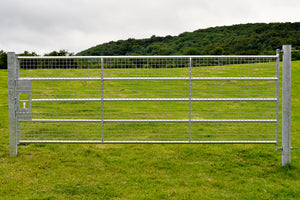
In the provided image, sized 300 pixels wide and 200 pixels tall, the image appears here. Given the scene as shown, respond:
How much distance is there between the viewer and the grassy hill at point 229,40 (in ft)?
95.9

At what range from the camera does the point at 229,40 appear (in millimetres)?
44188

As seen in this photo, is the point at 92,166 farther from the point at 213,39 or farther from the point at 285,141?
the point at 213,39

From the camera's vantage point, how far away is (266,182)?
234 inches

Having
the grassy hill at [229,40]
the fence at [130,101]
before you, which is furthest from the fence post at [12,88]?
the grassy hill at [229,40]

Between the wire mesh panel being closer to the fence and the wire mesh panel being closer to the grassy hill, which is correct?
the fence

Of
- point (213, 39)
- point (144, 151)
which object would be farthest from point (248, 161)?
point (213, 39)

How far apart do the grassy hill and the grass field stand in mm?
15512

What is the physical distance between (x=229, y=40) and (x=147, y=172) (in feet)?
135

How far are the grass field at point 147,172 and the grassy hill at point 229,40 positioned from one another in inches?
611

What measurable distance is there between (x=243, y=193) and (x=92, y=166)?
3.50 meters

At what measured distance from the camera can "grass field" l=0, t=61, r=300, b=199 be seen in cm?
541

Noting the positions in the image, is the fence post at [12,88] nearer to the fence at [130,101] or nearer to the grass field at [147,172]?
the fence at [130,101]

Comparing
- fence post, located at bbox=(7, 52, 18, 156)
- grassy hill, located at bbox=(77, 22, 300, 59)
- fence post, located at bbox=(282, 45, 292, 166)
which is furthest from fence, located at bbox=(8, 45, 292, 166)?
grassy hill, located at bbox=(77, 22, 300, 59)

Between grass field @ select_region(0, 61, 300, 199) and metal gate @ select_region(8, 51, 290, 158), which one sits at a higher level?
metal gate @ select_region(8, 51, 290, 158)
